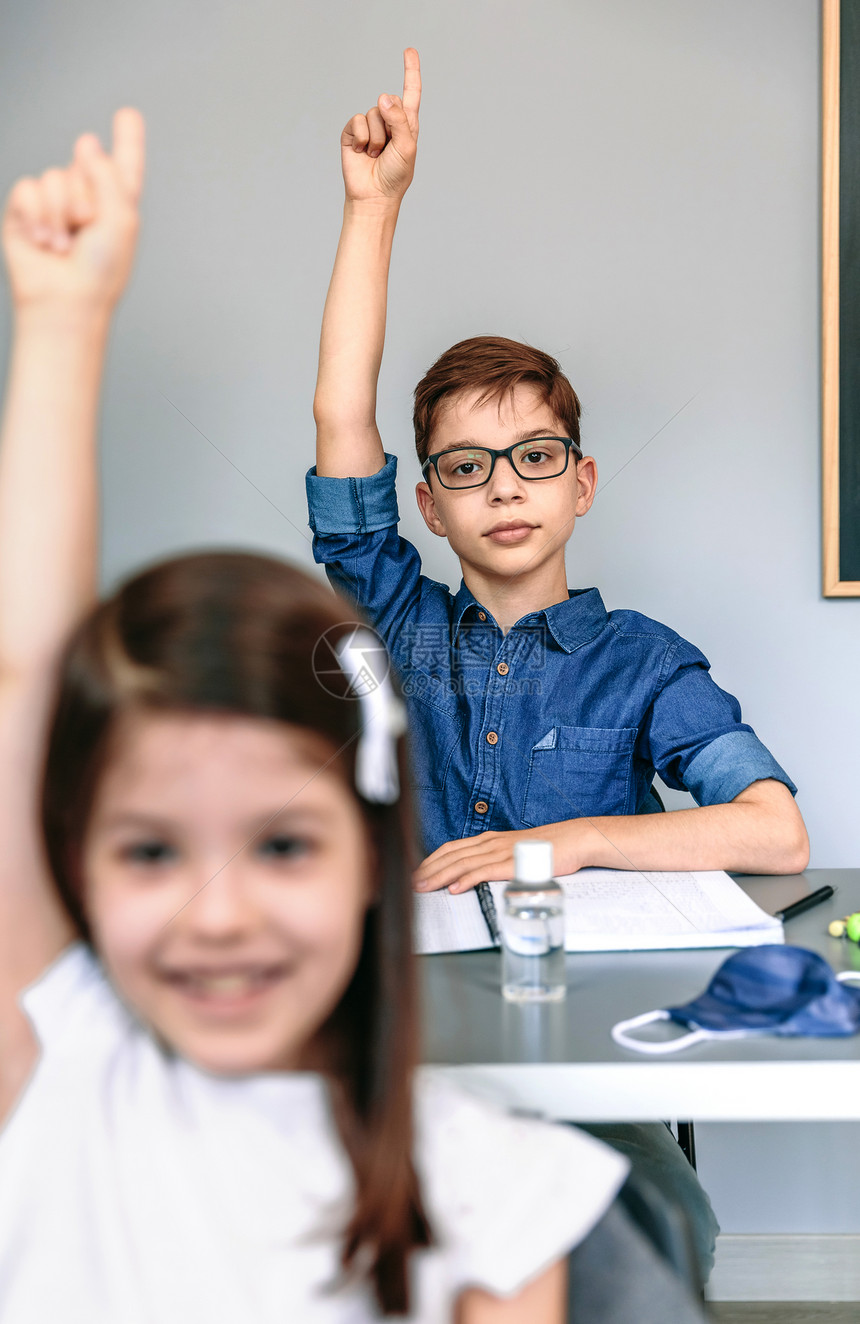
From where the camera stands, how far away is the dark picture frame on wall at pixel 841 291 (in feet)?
4.61

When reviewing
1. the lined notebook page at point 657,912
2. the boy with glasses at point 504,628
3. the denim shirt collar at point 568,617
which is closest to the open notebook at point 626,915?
the lined notebook page at point 657,912

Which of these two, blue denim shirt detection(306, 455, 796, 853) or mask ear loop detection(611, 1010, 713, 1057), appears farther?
blue denim shirt detection(306, 455, 796, 853)

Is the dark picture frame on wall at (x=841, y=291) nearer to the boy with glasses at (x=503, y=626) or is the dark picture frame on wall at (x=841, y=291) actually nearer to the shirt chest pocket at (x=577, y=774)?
the boy with glasses at (x=503, y=626)

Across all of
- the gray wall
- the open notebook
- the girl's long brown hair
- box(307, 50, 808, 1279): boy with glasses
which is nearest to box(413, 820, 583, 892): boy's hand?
the open notebook

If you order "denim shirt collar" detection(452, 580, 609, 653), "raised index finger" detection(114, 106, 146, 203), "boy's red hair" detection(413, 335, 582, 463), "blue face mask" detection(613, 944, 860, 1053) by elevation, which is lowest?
"blue face mask" detection(613, 944, 860, 1053)

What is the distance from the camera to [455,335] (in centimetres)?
150

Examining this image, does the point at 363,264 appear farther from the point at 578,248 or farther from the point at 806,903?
the point at 806,903

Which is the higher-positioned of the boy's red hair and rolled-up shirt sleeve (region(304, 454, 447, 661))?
the boy's red hair

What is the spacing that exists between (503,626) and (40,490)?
2.64 ft

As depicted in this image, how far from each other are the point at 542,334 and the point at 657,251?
0.64 feet

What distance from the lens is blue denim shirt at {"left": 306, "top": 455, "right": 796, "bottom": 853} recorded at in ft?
3.86

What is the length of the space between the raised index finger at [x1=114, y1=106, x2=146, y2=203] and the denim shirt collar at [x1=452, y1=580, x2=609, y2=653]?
75 centimetres

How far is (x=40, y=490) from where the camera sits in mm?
488

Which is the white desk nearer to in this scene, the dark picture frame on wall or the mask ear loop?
the mask ear loop
